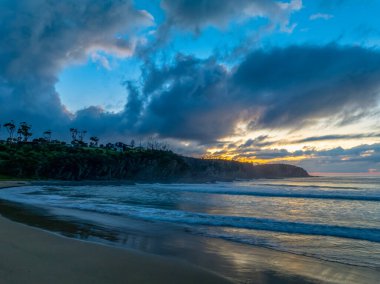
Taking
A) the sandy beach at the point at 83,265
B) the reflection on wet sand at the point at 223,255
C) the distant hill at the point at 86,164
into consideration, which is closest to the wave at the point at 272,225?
the reflection on wet sand at the point at 223,255

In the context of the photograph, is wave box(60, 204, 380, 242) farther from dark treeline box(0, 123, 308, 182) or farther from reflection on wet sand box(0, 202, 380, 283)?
dark treeline box(0, 123, 308, 182)

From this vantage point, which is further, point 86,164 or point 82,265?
point 86,164

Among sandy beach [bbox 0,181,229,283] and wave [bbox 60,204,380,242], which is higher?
sandy beach [bbox 0,181,229,283]

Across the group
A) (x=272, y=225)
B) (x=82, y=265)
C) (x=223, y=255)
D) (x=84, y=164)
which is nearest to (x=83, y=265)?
(x=82, y=265)

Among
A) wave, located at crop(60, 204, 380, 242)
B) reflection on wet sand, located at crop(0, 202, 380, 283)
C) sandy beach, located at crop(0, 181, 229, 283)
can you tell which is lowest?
wave, located at crop(60, 204, 380, 242)

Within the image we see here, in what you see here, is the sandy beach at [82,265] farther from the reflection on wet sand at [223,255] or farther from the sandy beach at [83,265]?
the reflection on wet sand at [223,255]

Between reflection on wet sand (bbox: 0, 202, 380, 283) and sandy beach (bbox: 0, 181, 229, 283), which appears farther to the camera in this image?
reflection on wet sand (bbox: 0, 202, 380, 283)

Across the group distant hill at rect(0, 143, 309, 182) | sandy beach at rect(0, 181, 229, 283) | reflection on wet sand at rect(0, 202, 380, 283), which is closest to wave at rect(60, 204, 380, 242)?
reflection on wet sand at rect(0, 202, 380, 283)

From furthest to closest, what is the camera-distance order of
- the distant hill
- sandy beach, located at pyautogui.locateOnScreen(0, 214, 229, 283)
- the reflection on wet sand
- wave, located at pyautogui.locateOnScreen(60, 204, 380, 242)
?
the distant hill
wave, located at pyautogui.locateOnScreen(60, 204, 380, 242)
the reflection on wet sand
sandy beach, located at pyautogui.locateOnScreen(0, 214, 229, 283)

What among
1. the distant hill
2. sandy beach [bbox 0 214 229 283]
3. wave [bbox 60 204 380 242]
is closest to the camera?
sandy beach [bbox 0 214 229 283]

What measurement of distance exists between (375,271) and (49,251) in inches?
344

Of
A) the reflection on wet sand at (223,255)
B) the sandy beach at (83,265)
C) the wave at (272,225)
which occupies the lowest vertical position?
the wave at (272,225)

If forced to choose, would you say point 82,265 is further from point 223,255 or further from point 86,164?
point 86,164

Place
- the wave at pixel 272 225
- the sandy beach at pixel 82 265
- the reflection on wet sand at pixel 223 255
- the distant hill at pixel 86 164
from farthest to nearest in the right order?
1. the distant hill at pixel 86 164
2. the wave at pixel 272 225
3. the reflection on wet sand at pixel 223 255
4. the sandy beach at pixel 82 265
